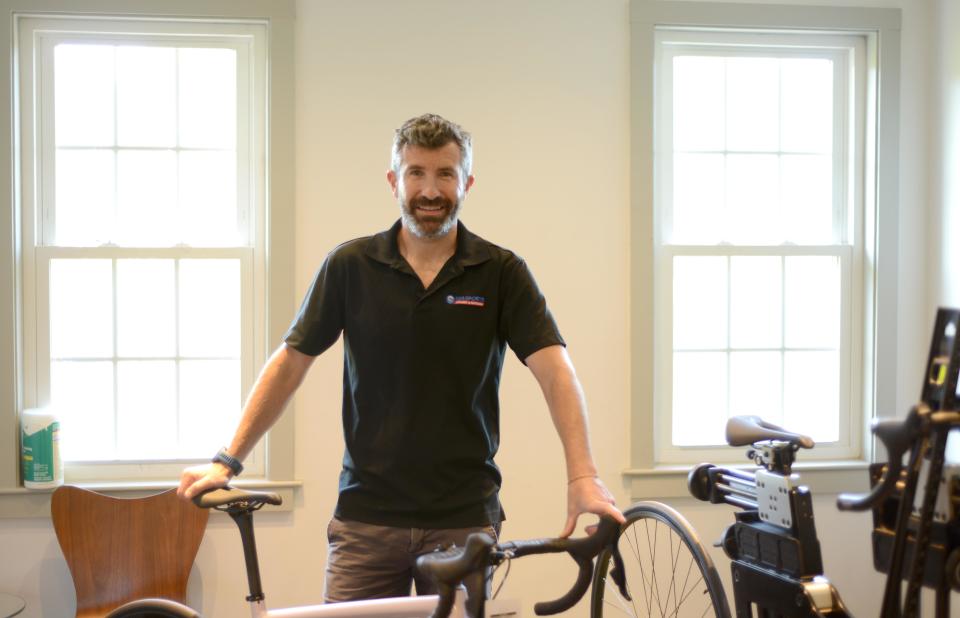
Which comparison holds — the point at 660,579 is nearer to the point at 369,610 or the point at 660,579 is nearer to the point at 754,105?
the point at 754,105

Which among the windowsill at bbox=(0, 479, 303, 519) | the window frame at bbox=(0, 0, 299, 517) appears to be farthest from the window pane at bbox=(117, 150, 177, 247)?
the windowsill at bbox=(0, 479, 303, 519)

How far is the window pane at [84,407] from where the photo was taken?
11.5 ft

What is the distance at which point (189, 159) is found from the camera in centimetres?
356

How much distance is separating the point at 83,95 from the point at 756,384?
8.91ft

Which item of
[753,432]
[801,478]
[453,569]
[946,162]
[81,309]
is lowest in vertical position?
[801,478]

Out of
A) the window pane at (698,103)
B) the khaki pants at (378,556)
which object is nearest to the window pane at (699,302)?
the window pane at (698,103)

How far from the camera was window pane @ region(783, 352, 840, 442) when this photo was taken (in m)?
3.89

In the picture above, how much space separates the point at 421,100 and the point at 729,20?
1.19 m

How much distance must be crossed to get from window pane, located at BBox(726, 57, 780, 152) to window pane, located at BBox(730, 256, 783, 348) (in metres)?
0.45

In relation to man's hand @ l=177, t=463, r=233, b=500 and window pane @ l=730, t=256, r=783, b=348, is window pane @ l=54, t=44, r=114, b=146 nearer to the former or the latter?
man's hand @ l=177, t=463, r=233, b=500

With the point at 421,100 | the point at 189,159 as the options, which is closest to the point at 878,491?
the point at 421,100

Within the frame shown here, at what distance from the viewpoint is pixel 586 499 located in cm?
192

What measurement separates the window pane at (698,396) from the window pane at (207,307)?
1.67 metres

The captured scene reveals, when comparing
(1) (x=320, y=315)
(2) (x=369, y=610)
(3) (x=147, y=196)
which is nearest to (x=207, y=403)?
(3) (x=147, y=196)
